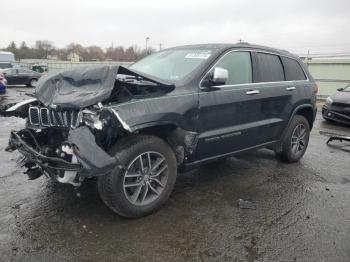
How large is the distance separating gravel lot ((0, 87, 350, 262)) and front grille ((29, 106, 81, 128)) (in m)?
0.95

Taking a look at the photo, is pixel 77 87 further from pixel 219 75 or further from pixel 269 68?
pixel 269 68

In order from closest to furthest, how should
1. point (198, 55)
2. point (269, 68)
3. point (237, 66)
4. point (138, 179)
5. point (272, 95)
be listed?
point (138, 179) < point (198, 55) < point (237, 66) < point (272, 95) < point (269, 68)

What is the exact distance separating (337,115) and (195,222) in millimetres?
8083

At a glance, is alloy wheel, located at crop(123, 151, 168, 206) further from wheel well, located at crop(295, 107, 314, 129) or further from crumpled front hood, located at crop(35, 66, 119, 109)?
wheel well, located at crop(295, 107, 314, 129)

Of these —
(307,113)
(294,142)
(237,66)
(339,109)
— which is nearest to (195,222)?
(237,66)

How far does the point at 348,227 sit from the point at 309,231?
46 cm

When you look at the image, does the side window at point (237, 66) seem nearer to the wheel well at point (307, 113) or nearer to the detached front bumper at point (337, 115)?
the wheel well at point (307, 113)

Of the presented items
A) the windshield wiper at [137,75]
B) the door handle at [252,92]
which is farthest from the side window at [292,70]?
the windshield wiper at [137,75]

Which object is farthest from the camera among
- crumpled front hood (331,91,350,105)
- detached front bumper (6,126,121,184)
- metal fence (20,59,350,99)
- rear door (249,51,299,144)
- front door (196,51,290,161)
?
metal fence (20,59,350,99)

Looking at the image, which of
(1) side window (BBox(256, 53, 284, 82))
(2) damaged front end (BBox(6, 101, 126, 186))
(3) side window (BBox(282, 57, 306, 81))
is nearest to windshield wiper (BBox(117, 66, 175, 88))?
(2) damaged front end (BBox(6, 101, 126, 186))

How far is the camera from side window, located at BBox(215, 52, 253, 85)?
4.54 m

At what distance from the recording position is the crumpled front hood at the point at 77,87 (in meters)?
3.46

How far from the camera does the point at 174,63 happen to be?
460cm

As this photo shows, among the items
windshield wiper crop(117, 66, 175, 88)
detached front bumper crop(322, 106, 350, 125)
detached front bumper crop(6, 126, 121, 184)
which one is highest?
windshield wiper crop(117, 66, 175, 88)
